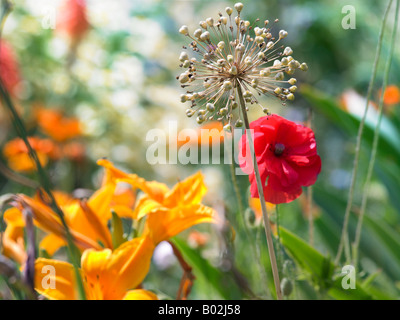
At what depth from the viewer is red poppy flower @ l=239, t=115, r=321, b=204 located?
32 centimetres

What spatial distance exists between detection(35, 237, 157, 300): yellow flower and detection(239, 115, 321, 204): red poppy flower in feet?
0.31

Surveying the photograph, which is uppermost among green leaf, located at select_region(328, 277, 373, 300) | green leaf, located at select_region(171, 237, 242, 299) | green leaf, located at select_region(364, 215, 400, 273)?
green leaf, located at select_region(364, 215, 400, 273)

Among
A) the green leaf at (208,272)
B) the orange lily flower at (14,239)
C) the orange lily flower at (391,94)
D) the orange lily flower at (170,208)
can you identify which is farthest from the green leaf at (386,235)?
the orange lily flower at (391,94)

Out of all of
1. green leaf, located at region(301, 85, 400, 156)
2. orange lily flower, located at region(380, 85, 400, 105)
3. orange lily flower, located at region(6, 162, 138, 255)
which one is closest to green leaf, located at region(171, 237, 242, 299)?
orange lily flower, located at region(6, 162, 138, 255)

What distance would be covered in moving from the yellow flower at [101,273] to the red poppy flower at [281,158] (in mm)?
93

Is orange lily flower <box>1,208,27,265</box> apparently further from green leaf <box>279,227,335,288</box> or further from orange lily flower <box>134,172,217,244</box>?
green leaf <box>279,227,335,288</box>

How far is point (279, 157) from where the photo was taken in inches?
13.0

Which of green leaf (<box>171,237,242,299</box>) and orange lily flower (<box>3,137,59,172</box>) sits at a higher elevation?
orange lily flower (<box>3,137,59,172</box>)

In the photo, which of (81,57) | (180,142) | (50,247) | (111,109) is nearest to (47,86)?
(81,57)

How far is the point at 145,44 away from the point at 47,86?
0.42m

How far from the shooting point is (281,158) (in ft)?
1.08

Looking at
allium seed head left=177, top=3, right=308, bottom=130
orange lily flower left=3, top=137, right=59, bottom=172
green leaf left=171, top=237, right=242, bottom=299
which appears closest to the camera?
allium seed head left=177, top=3, right=308, bottom=130

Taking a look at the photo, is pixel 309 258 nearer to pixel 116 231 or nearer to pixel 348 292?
pixel 348 292
